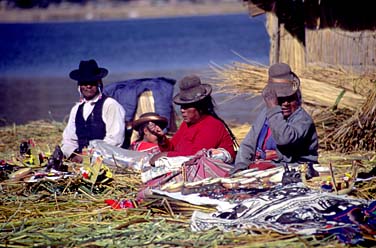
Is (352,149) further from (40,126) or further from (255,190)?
(40,126)

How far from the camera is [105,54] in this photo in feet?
96.3

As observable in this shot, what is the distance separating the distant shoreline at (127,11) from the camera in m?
54.1

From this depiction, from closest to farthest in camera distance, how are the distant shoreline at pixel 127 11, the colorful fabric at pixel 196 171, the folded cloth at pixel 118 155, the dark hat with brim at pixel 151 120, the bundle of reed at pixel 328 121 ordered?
1. the colorful fabric at pixel 196 171
2. the folded cloth at pixel 118 155
3. the dark hat with brim at pixel 151 120
4. the bundle of reed at pixel 328 121
5. the distant shoreline at pixel 127 11

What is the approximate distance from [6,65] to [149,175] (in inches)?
772

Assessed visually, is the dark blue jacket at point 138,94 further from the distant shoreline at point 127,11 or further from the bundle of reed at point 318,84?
the distant shoreline at point 127,11

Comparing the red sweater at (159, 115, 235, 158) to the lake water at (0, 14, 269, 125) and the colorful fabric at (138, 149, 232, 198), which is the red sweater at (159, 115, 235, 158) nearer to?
the colorful fabric at (138, 149, 232, 198)

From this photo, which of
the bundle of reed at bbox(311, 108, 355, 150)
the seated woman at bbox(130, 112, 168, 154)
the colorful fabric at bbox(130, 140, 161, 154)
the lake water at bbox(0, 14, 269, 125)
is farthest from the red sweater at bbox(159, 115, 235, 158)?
the lake water at bbox(0, 14, 269, 125)

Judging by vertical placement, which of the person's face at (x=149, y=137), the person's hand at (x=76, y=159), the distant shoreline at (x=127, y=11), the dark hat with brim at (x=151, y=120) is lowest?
the distant shoreline at (x=127, y=11)

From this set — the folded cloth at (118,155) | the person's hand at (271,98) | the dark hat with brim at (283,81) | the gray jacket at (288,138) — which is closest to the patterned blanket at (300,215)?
the gray jacket at (288,138)

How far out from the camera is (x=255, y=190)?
226 inches

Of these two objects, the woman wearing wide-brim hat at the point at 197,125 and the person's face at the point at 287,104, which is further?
the woman wearing wide-brim hat at the point at 197,125

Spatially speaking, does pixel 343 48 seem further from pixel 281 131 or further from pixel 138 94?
pixel 281 131

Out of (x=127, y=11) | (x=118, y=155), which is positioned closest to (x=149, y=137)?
(x=118, y=155)

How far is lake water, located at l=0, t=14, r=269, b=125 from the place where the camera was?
14.5 metres
